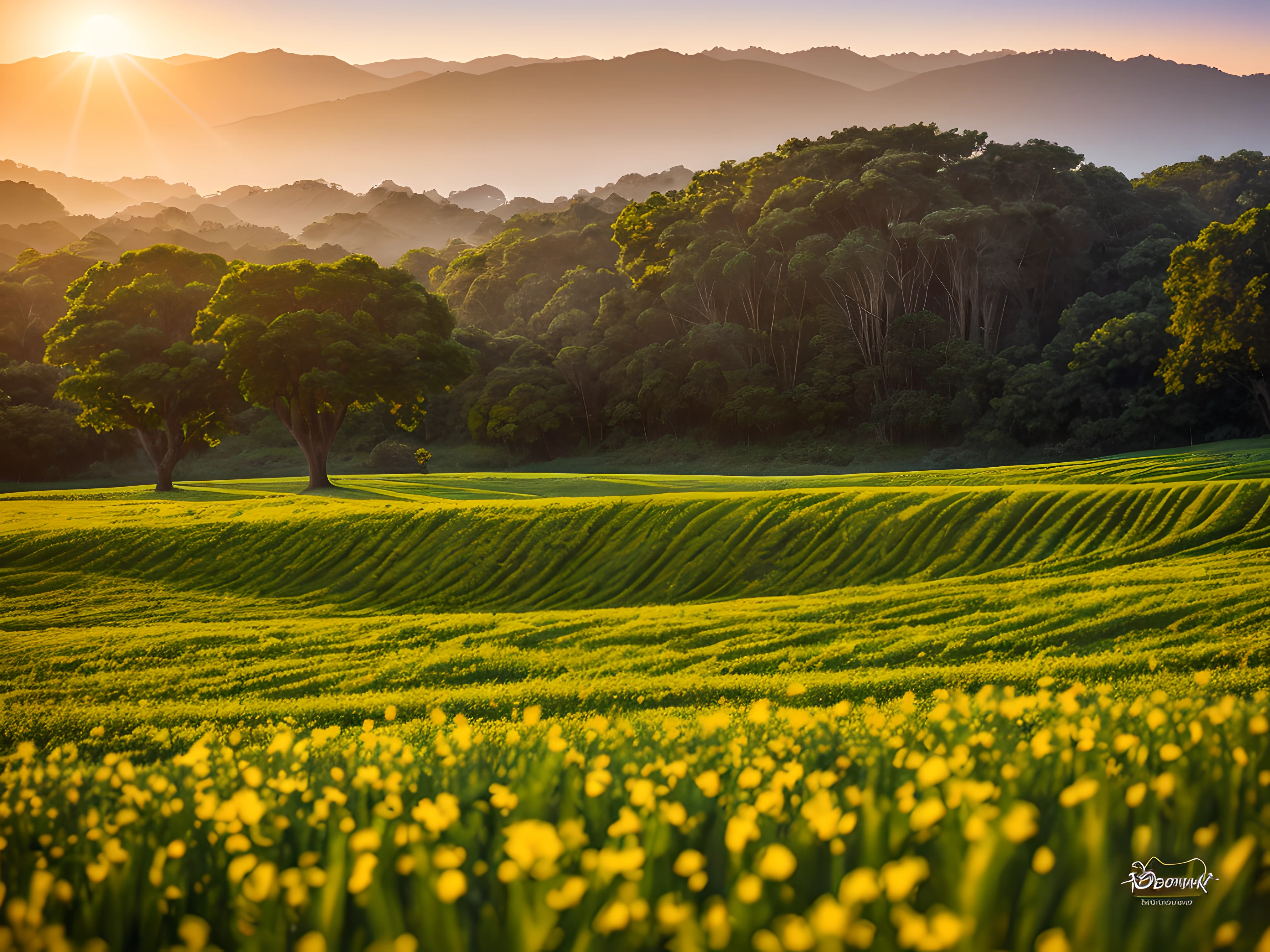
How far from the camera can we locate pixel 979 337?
52188 mm

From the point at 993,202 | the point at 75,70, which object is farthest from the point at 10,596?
the point at 75,70

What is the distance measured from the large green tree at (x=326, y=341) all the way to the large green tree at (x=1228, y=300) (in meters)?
30.5

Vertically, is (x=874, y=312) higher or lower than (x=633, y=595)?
higher

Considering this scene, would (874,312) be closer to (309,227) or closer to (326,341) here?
(326,341)

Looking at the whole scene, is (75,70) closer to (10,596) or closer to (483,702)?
(10,596)

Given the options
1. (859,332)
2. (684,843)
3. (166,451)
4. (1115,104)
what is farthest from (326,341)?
(1115,104)

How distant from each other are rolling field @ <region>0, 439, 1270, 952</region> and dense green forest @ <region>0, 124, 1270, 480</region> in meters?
23.9

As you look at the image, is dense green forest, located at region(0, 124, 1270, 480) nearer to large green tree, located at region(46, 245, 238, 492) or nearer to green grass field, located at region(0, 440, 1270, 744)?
large green tree, located at region(46, 245, 238, 492)

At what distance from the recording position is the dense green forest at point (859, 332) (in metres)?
42.9

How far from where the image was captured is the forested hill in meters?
44.9

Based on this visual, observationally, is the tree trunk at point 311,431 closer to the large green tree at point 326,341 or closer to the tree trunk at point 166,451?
the large green tree at point 326,341

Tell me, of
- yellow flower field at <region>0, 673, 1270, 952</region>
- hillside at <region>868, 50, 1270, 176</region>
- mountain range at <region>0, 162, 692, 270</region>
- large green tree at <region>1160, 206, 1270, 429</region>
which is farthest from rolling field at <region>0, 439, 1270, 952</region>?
hillside at <region>868, 50, 1270, 176</region>

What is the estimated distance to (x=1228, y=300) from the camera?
3394 centimetres

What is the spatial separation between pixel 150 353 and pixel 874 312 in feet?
126
